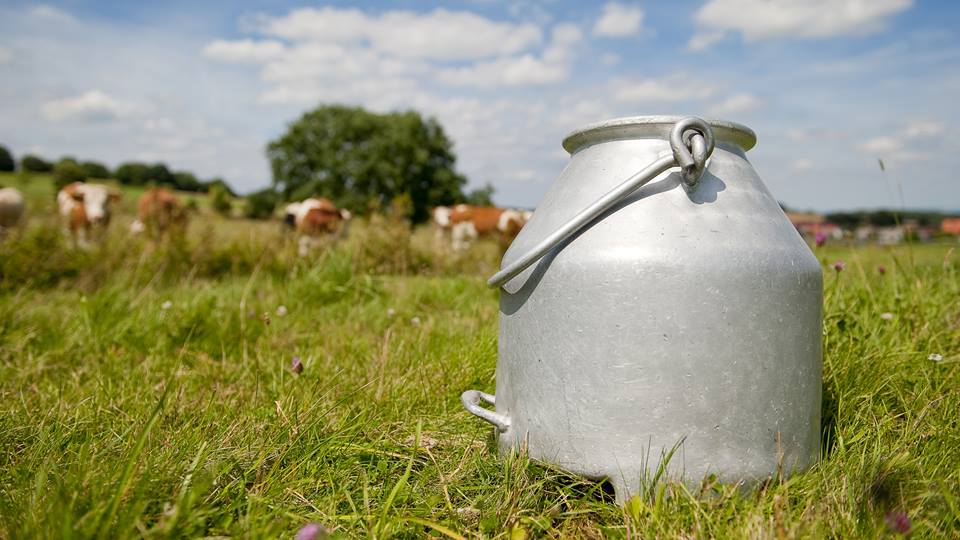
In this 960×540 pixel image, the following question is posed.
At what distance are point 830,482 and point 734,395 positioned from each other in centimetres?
39

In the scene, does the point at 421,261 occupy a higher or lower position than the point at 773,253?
lower

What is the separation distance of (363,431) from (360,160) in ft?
108

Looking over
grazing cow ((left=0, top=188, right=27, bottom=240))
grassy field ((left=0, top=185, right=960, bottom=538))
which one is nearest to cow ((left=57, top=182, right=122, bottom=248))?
grazing cow ((left=0, top=188, right=27, bottom=240))

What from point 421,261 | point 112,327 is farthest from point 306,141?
point 112,327

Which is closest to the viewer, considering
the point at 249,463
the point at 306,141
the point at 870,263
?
the point at 249,463

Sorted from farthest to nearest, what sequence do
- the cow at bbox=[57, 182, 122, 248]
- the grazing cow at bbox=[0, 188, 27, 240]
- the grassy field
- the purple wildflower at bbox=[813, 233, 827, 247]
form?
the cow at bbox=[57, 182, 122, 248]
the grazing cow at bbox=[0, 188, 27, 240]
the purple wildflower at bbox=[813, 233, 827, 247]
the grassy field

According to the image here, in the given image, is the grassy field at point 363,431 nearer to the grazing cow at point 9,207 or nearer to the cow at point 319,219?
the grazing cow at point 9,207

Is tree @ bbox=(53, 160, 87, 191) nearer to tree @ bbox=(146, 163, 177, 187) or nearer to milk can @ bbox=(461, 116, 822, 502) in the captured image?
tree @ bbox=(146, 163, 177, 187)

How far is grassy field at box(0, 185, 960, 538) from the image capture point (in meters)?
1.35

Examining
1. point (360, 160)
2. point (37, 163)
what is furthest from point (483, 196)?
point (37, 163)

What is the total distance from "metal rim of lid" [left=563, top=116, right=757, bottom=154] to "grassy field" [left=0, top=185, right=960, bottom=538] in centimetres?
92

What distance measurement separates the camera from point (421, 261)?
23.5 ft

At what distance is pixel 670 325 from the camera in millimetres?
1462

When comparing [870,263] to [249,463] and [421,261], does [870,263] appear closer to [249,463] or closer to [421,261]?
[249,463]
